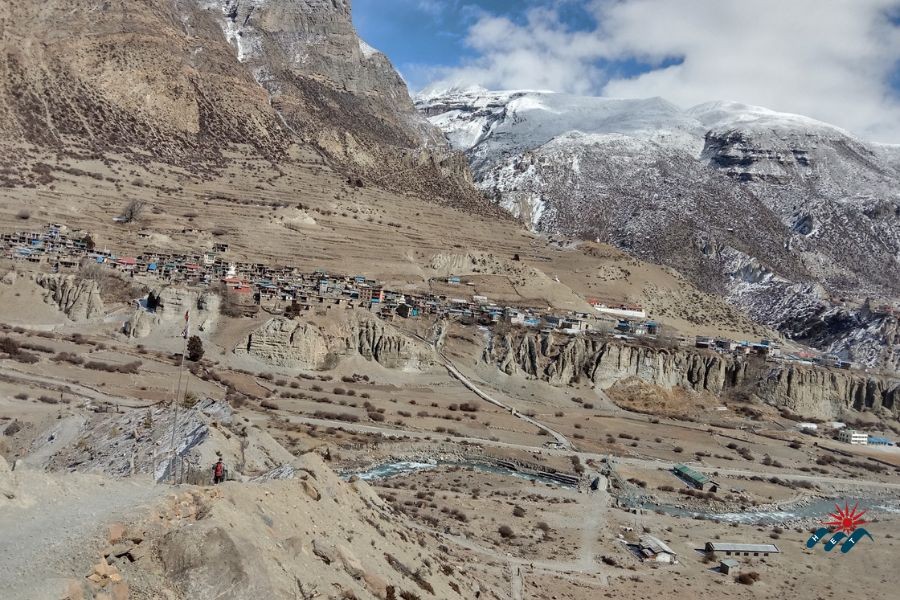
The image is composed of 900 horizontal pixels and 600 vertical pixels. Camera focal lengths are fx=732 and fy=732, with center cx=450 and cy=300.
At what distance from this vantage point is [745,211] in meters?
168

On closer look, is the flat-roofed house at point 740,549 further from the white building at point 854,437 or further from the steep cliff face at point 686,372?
the white building at point 854,437

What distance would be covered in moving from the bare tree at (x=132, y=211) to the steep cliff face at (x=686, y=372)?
139 ft

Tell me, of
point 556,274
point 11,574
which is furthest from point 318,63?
point 11,574

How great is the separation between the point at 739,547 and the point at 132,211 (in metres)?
70.0

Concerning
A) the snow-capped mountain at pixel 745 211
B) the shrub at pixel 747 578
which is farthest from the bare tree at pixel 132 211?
the snow-capped mountain at pixel 745 211

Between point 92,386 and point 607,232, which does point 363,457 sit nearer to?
point 92,386

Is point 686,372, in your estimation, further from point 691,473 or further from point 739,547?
point 739,547

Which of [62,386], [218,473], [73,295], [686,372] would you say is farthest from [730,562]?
[73,295]

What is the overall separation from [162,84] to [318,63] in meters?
48.3

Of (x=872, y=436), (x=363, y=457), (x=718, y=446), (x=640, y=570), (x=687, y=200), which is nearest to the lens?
(x=640, y=570)

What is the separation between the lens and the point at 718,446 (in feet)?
179

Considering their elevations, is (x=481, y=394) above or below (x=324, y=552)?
below

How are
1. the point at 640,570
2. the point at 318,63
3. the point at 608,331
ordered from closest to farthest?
the point at 640,570, the point at 608,331, the point at 318,63

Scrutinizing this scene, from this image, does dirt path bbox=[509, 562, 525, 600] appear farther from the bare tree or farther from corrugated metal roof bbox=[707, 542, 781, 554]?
the bare tree
